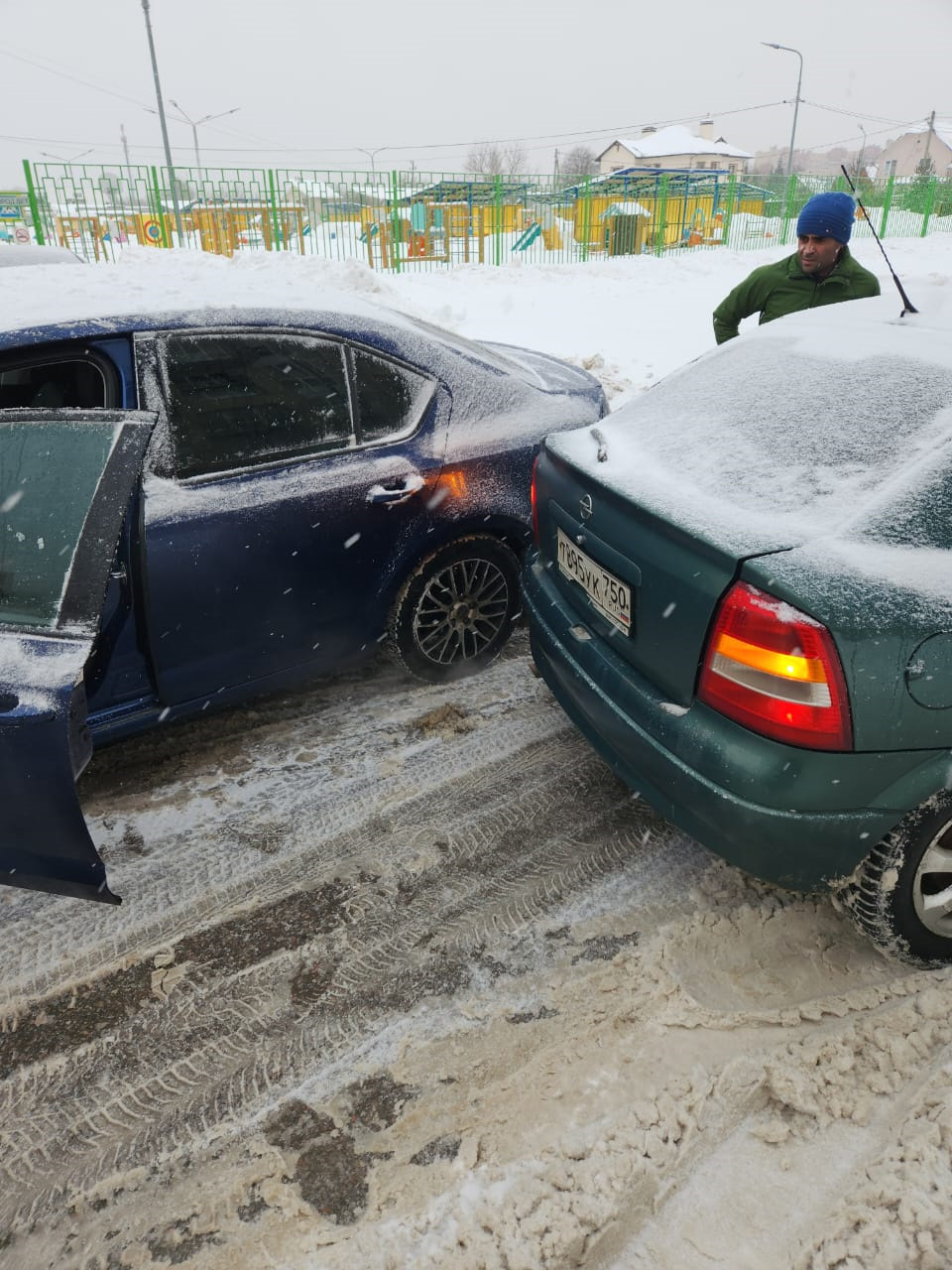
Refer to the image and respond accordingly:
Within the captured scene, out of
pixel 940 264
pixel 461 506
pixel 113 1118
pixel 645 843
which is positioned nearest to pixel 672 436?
pixel 461 506

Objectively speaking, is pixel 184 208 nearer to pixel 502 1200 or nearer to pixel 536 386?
pixel 536 386

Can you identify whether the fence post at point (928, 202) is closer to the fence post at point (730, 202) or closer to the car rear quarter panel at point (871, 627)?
the fence post at point (730, 202)

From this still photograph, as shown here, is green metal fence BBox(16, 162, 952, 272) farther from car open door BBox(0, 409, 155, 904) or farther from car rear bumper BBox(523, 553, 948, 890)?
car rear bumper BBox(523, 553, 948, 890)

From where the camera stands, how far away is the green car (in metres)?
1.88

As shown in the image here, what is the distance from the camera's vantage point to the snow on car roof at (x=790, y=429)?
2.09 meters

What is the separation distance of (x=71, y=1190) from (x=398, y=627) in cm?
213

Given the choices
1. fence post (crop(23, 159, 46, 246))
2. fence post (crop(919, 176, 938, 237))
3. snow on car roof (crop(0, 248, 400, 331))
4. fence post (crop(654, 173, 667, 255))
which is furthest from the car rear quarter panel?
fence post (crop(919, 176, 938, 237))

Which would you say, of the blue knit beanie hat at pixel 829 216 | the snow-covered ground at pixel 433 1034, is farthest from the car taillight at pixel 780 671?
the blue knit beanie hat at pixel 829 216

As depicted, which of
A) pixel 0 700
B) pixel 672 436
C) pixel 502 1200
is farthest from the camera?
pixel 672 436

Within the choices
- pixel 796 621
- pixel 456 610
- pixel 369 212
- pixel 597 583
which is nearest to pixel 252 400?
pixel 456 610

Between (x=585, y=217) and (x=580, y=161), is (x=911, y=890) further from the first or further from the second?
(x=580, y=161)

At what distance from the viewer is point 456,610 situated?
3623 millimetres

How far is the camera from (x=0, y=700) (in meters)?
1.85

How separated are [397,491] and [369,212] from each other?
16332 millimetres
